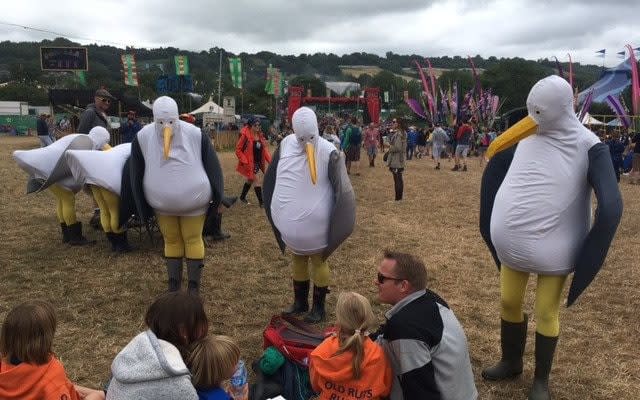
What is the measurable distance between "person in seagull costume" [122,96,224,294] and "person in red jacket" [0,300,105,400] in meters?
1.83

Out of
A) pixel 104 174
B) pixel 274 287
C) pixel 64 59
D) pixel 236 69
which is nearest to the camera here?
pixel 274 287

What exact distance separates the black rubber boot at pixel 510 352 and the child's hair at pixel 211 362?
1839 millimetres

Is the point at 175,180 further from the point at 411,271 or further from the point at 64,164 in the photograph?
the point at 64,164

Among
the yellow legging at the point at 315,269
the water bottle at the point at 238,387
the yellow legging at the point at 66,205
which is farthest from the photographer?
the yellow legging at the point at 66,205

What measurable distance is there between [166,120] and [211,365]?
231 centimetres

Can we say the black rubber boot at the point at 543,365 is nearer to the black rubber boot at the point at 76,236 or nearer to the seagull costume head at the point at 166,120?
the seagull costume head at the point at 166,120

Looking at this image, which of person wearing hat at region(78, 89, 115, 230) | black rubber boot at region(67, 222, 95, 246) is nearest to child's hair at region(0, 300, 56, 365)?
black rubber boot at region(67, 222, 95, 246)

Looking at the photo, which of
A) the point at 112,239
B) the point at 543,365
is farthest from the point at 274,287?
the point at 543,365

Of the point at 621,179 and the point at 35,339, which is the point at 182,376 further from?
the point at 621,179

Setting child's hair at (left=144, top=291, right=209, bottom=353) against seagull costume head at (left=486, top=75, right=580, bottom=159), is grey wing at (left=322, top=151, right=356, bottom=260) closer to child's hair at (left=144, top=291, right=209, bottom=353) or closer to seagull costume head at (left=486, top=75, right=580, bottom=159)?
seagull costume head at (left=486, top=75, right=580, bottom=159)

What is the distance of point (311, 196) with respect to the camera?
3586 millimetres

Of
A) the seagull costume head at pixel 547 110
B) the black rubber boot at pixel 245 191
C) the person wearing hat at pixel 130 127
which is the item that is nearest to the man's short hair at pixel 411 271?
the seagull costume head at pixel 547 110

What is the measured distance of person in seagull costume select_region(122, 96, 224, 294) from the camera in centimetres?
375

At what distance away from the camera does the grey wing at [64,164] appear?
5398mm
